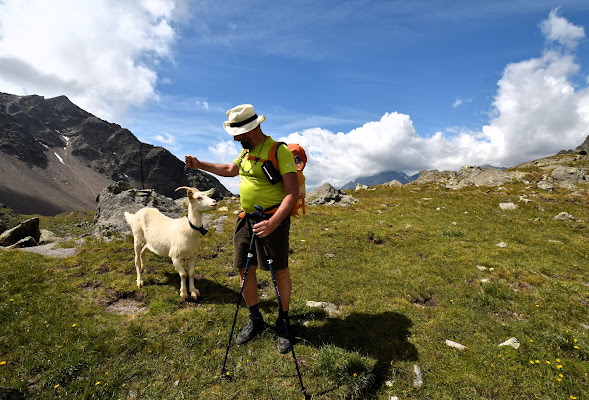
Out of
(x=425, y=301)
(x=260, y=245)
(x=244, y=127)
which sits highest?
(x=244, y=127)

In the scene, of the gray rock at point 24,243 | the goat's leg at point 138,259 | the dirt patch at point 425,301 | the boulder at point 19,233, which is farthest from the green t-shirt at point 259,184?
the boulder at point 19,233

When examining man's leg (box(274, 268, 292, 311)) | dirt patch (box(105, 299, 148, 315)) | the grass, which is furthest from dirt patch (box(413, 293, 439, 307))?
dirt patch (box(105, 299, 148, 315))

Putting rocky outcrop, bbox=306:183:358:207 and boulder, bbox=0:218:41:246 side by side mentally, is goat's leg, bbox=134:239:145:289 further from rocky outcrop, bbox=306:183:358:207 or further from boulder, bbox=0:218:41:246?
rocky outcrop, bbox=306:183:358:207

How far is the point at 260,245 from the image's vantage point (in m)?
5.49

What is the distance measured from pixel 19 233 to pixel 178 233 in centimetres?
1289

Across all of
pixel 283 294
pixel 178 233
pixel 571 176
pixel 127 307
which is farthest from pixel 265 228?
pixel 571 176

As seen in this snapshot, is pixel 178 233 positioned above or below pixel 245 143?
below

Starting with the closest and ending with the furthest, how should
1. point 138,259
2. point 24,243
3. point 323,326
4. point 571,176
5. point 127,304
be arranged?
point 323,326
point 127,304
point 138,259
point 24,243
point 571,176

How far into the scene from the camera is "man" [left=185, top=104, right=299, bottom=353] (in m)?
4.85

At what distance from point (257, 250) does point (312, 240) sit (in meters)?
8.50

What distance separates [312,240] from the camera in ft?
45.1

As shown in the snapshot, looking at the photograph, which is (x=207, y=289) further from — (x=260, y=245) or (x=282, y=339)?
(x=260, y=245)

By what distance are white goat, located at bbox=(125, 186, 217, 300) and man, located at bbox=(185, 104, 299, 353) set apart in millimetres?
1631

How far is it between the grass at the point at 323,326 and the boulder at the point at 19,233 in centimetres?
493
